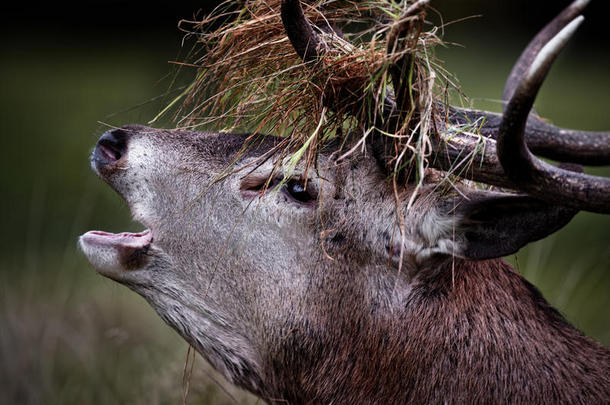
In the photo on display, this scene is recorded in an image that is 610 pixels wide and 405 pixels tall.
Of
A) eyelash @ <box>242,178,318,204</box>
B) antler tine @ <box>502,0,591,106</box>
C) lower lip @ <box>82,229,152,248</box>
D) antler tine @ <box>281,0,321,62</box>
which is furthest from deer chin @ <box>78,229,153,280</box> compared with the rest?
antler tine @ <box>502,0,591,106</box>

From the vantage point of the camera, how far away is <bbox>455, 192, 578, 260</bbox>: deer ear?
2.35 m

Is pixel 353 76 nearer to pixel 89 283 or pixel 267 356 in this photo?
pixel 267 356

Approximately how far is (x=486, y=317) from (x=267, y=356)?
0.85 metres

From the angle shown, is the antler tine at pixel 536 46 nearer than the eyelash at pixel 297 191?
No

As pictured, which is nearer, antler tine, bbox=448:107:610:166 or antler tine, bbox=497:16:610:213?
antler tine, bbox=497:16:610:213

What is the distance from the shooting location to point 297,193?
2.70 metres

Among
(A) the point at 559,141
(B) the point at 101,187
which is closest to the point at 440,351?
(A) the point at 559,141

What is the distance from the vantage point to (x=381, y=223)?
2.67 meters

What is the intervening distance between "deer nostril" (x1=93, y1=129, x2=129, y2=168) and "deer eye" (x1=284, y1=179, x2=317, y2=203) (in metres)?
0.68

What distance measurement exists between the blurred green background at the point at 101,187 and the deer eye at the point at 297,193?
839 millimetres

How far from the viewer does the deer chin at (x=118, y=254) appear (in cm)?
271

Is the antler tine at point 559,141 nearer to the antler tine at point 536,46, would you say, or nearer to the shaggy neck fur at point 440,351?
the shaggy neck fur at point 440,351

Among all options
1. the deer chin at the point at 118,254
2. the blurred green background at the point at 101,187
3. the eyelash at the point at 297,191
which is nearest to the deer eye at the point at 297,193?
the eyelash at the point at 297,191

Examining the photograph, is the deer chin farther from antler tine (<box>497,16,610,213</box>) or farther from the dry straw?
antler tine (<box>497,16,610,213</box>)
